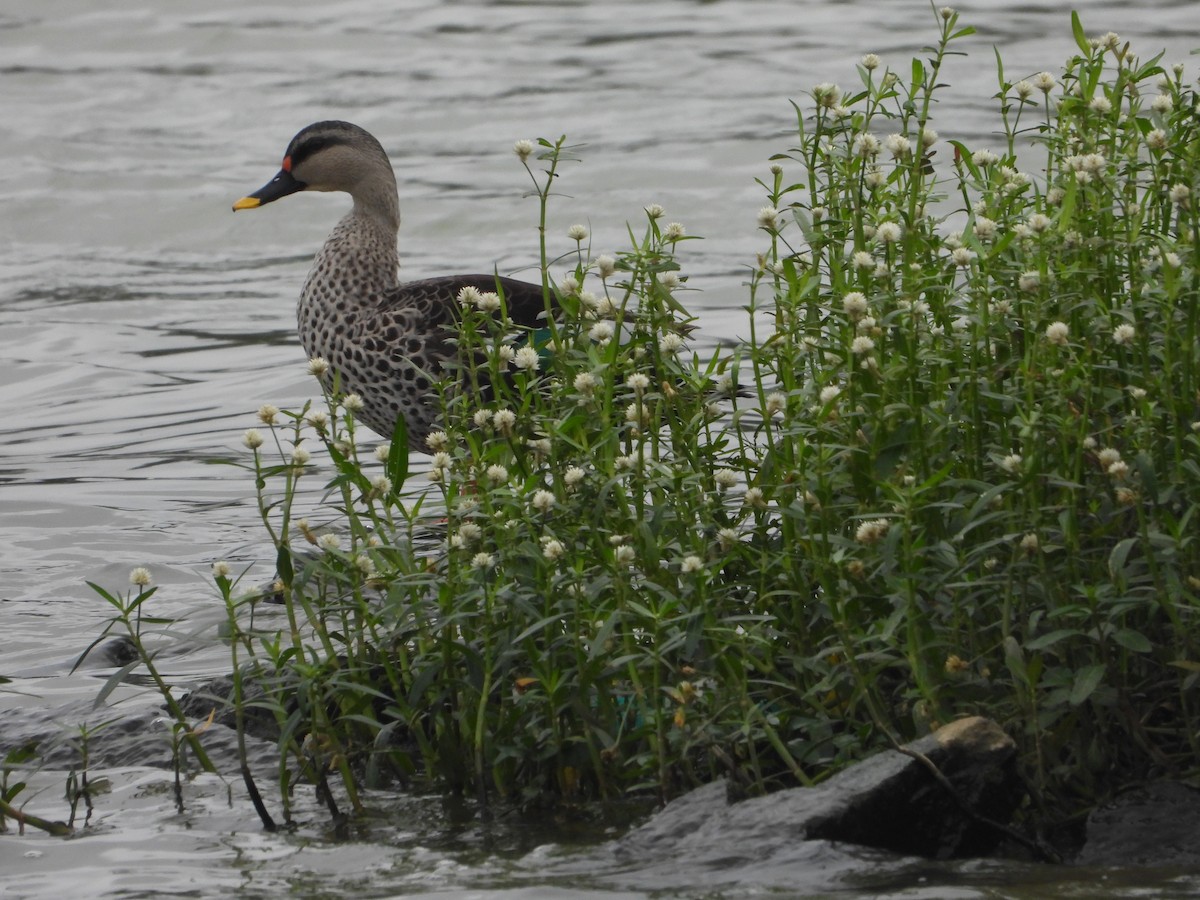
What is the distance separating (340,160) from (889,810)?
605 centimetres

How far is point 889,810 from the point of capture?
12.9 feet

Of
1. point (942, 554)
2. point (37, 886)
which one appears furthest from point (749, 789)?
point (37, 886)

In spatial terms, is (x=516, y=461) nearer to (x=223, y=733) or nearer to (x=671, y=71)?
(x=223, y=733)

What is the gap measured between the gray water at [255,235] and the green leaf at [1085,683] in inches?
15.0

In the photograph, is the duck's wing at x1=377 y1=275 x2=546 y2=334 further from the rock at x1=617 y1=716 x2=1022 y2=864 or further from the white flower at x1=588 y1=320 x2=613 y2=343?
the rock at x1=617 y1=716 x2=1022 y2=864

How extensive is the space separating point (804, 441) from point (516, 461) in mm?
680

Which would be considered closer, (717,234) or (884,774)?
(884,774)

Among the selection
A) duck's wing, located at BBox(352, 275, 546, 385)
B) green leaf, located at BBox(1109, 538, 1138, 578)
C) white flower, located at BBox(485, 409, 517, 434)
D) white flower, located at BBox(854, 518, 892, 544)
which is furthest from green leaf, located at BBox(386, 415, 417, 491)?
duck's wing, located at BBox(352, 275, 546, 385)

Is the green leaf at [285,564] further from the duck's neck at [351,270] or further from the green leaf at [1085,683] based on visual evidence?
the duck's neck at [351,270]

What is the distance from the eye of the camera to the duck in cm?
768

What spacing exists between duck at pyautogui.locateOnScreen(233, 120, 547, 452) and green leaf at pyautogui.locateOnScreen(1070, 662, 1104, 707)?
11.4ft

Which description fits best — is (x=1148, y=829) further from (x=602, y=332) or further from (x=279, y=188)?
(x=279, y=188)

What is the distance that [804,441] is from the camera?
4.38 metres

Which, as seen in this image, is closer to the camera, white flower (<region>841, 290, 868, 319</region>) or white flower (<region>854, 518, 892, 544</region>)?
white flower (<region>854, 518, 892, 544</region>)
